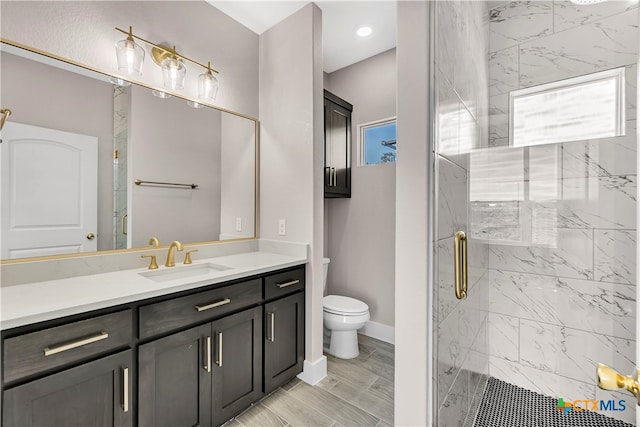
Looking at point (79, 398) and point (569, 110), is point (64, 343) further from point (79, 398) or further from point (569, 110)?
point (569, 110)

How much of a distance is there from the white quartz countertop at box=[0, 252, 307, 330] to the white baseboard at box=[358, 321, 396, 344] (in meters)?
1.46

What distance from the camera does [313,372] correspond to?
1.99 metres

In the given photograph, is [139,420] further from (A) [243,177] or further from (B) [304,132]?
(B) [304,132]

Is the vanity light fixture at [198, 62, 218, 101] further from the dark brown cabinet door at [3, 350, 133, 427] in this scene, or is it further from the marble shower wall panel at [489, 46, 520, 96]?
the marble shower wall panel at [489, 46, 520, 96]

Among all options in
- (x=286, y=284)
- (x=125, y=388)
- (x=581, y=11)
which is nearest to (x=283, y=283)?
(x=286, y=284)

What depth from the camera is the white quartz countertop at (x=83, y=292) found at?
0.95m

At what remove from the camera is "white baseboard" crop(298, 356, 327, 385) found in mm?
1983

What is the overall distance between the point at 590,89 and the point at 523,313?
1182mm

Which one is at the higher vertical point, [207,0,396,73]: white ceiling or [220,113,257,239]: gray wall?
[207,0,396,73]: white ceiling

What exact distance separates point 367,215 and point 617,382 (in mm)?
2201

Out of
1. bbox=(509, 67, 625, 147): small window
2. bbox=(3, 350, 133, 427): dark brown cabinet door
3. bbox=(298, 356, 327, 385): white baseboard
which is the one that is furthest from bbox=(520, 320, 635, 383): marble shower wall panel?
bbox=(3, 350, 133, 427): dark brown cabinet door

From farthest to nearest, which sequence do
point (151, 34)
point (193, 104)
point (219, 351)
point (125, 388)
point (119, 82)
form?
point (193, 104)
point (151, 34)
point (119, 82)
point (219, 351)
point (125, 388)

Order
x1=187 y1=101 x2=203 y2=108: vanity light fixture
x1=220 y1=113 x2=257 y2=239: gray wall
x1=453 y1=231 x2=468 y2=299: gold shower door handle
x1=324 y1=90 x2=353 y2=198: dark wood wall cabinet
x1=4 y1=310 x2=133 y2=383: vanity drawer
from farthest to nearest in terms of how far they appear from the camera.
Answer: x1=324 y1=90 x2=353 y2=198: dark wood wall cabinet → x1=220 y1=113 x2=257 y2=239: gray wall → x1=187 y1=101 x2=203 y2=108: vanity light fixture → x1=453 y1=231 x2=468 y2=299: gold shower door handle → x1=4 y1=310 x2=133 y2=383: vanity drawer

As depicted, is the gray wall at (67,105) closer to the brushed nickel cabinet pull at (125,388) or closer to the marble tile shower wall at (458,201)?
the brushed nickel cabinet pull at (125,388)
